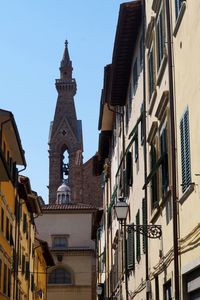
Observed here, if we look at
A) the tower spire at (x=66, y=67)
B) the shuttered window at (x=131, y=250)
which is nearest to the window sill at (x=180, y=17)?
the shuttered window at (x=131, y=250)

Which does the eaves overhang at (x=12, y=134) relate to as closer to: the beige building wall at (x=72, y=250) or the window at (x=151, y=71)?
the window at (x=151, y=71)

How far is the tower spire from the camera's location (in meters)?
128

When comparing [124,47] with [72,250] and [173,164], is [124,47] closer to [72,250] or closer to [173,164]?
[173,164]

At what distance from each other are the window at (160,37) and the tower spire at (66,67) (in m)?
112

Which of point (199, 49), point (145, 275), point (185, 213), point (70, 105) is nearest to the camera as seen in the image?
point (199, 49)

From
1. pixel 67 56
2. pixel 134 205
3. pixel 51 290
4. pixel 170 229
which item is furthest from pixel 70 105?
pixel 170 229

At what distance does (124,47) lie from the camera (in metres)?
23.2

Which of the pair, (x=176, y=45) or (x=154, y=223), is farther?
(x=154, y=223)

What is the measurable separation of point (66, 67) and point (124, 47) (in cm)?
10615

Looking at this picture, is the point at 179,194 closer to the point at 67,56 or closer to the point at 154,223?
the point at 154,223

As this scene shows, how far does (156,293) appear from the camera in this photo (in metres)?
16.5

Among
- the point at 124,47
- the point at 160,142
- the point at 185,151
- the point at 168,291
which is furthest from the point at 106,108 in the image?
the point at 185,151

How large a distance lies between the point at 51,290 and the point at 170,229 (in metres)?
68.0

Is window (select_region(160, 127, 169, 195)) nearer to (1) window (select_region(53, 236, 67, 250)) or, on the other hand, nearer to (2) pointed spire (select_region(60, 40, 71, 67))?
(1) window (select_region(53, 236, 67, 250))
